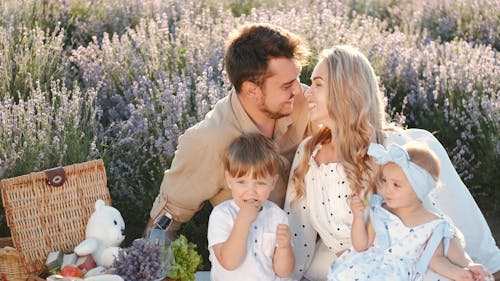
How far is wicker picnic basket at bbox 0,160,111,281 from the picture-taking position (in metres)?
4.06

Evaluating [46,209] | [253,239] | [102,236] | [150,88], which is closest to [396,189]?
[253,239]

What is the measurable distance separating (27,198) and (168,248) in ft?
2.25

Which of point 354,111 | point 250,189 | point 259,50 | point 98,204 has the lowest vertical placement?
point 98,204

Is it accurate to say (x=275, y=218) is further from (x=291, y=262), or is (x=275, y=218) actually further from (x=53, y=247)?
(x=53, y=247)

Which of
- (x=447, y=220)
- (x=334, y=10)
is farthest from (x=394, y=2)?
(x=447, y=220)

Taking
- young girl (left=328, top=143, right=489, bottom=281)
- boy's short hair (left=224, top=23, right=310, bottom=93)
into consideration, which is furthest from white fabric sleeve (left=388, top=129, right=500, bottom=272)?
boy's short hair (left=224, top=23, right=310, bottom=93)

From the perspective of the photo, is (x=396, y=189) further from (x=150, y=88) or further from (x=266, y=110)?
(x=150, y=88)

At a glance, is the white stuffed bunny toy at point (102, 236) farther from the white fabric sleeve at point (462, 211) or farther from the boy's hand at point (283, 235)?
the white fabric sleeve at point (462, 211)

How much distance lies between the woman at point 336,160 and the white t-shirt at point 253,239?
21 centimetres

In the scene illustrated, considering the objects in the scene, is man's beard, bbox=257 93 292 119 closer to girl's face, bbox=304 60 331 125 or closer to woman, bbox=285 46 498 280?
woman, bbox=285 46 498 280

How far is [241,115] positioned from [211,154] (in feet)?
0.77

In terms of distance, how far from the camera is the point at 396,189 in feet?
12.1

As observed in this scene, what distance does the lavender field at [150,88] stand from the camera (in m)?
5.00

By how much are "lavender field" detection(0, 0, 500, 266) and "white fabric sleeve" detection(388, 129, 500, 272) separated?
3.73ft
